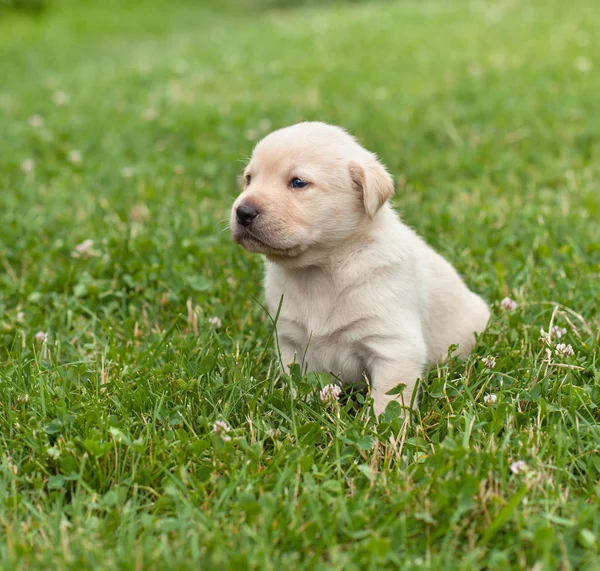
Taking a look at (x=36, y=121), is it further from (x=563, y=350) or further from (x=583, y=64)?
(x=563, y=350)

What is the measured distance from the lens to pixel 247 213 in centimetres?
284

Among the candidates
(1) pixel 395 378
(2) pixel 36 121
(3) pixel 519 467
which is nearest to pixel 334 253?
(1) pixel 395 378

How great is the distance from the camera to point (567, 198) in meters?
5.17

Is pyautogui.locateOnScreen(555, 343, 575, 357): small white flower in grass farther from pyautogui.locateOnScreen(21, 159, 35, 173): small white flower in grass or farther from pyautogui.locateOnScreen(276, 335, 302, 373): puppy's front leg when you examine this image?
pyautogui.locateOnScreen(21, 159, 35, 173): small white flower in grass

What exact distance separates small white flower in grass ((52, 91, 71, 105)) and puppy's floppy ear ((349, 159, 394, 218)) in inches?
251

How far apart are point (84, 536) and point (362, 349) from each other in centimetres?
131

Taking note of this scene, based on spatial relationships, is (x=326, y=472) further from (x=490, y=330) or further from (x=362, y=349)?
(x=490, y=330)

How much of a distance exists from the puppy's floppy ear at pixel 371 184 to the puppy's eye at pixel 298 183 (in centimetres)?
20

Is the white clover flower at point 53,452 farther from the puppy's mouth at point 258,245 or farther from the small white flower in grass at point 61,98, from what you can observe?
the small white flower in grass at point 61,98

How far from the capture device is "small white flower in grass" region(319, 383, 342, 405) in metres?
2.81

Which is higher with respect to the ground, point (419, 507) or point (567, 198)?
point (567, 198)

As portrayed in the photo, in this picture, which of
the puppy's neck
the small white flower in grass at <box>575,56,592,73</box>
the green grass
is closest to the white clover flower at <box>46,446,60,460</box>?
the green grass

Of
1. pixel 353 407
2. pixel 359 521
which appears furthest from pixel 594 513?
pixel 353 407

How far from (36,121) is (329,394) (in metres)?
5.76
